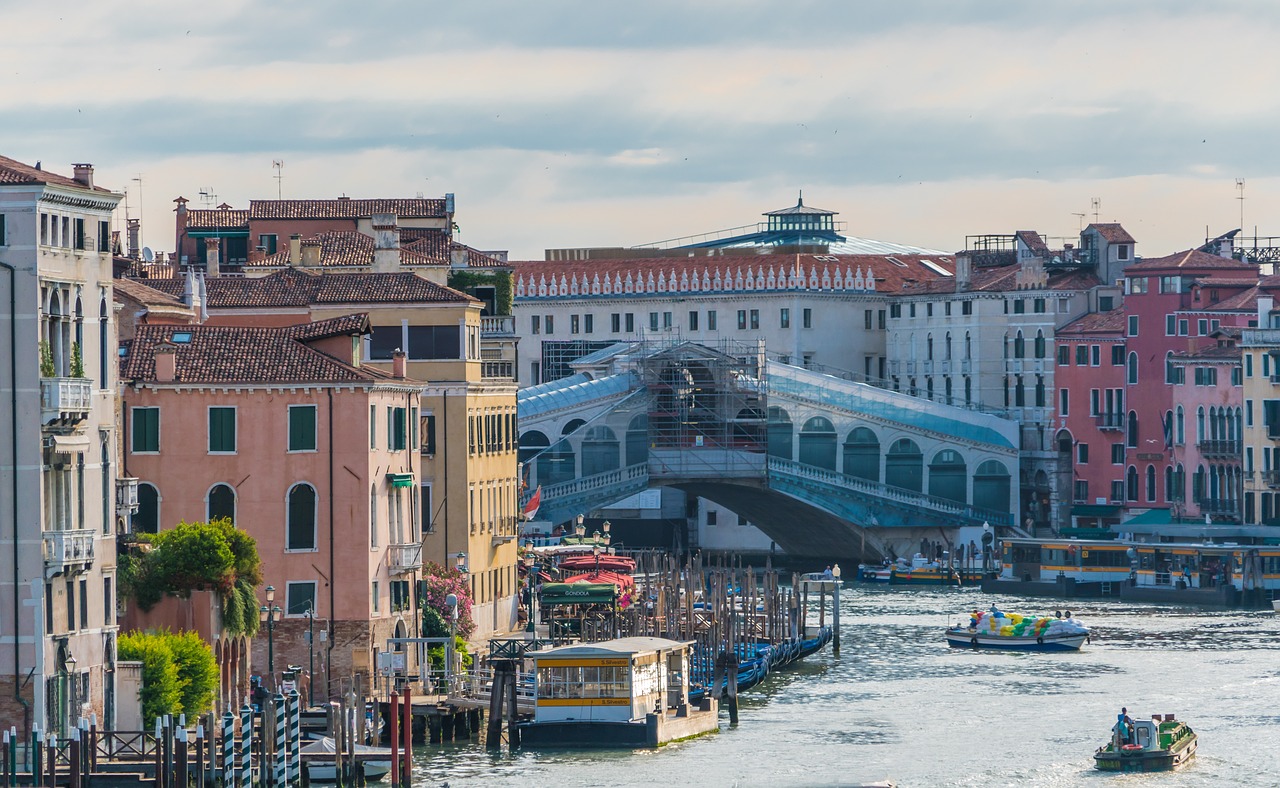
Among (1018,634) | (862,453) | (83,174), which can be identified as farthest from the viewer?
(862,453)

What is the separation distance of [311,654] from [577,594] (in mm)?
14980

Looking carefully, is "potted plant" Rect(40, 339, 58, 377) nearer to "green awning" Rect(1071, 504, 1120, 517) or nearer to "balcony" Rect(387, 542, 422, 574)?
"balcony" Rect(387, 542, 422, 574)

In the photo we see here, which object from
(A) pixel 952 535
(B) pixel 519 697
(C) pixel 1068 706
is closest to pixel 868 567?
(A) pixel 952 535

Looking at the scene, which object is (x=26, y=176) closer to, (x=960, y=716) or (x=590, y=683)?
(x=590, y=683)

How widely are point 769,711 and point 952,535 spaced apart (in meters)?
42.9

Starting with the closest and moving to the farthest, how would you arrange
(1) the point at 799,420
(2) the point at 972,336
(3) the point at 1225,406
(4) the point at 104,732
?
(4) the point at 104,732 < (3) the point at 1225,406 < (1) the point at 799,420 < (2) the point at 972,336

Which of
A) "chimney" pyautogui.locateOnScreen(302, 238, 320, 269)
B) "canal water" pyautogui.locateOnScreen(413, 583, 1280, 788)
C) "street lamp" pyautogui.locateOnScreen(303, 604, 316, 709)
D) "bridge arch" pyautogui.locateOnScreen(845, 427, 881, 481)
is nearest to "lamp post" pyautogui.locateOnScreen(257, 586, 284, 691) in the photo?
"street lamp" pyautogui.locateOnScreen(303, 604, 316, 709)

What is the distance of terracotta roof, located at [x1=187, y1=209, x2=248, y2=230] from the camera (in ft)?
245

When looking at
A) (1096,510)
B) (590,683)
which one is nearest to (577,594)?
(590,683)

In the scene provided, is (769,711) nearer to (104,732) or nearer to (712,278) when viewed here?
(104,732)

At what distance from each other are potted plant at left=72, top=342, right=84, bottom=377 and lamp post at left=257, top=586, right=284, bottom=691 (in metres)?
5.94

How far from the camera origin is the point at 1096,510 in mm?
94875

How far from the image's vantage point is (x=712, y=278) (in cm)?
10856

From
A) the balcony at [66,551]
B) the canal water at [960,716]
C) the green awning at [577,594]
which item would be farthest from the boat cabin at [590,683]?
the green awning at [577,594]
